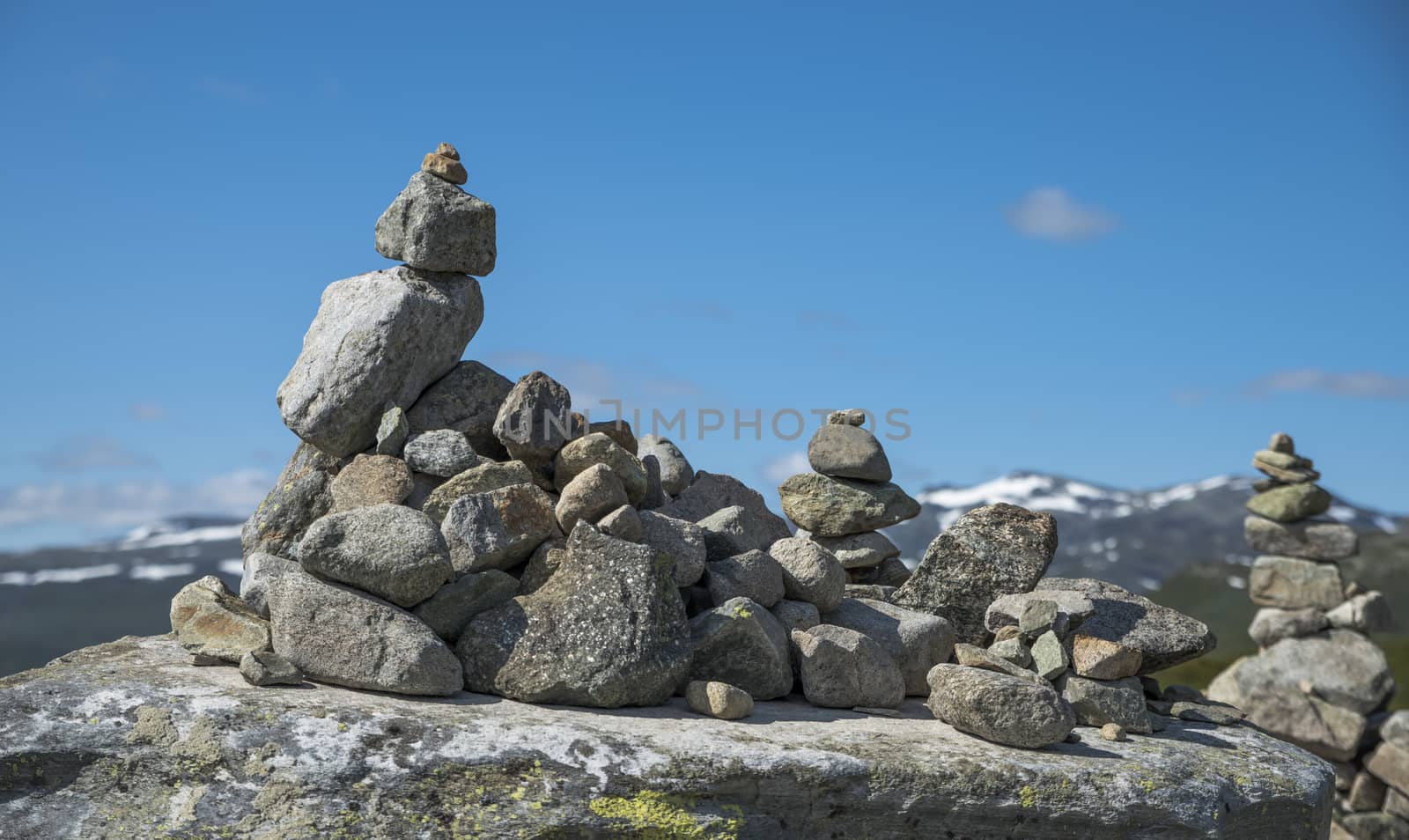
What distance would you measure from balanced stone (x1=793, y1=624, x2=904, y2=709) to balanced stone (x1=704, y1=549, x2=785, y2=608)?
Answer: 46 centimetres

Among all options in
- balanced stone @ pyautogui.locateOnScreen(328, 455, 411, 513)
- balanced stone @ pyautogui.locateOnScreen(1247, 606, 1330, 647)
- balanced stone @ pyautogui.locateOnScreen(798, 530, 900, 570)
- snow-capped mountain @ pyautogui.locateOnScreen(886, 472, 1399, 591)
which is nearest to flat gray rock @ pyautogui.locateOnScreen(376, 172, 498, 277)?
balanced stone @ pyautogui.locateOnScreen(328, 455, 411, 513)

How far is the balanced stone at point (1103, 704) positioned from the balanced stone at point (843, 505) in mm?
2997

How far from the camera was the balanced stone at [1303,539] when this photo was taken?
21.4 m

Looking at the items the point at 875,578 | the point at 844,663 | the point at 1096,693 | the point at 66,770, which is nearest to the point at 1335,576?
the point at 875,578

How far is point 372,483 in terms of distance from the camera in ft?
31.6

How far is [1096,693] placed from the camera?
914 centimetres

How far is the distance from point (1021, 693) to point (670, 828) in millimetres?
2695

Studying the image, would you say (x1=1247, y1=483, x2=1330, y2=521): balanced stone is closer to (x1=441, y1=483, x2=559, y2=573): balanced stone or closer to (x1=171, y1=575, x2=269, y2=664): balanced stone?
(x1=441, y1=483, x2=559, y2=573): balanced stone

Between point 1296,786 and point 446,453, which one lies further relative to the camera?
point 446,453

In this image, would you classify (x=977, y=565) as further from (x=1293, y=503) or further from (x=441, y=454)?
(x=1293, y=503)

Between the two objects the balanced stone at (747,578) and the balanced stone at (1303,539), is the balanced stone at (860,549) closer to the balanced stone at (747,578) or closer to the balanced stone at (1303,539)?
the balanced stone at (747,578)

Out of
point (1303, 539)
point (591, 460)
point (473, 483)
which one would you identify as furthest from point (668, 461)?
point (1303, 539)

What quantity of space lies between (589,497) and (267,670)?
101 inches

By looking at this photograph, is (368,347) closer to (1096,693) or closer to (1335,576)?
(1096,693)
